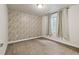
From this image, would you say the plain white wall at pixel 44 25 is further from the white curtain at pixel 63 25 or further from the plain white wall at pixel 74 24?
the plain white wall at pixel 74 24

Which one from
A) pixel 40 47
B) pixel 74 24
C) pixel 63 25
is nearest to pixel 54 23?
pixel 63 25

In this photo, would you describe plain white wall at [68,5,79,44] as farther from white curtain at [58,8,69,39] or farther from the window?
the window

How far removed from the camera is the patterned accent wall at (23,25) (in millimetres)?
1511

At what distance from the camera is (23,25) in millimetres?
1591

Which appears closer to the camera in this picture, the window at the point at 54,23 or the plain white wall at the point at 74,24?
the plain white wall at the point at 74,24

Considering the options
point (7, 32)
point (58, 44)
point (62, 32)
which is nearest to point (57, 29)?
point (62, 32)

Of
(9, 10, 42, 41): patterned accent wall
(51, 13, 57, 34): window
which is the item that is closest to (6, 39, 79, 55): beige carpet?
(9, 10, 42, 41): patterned accent wall

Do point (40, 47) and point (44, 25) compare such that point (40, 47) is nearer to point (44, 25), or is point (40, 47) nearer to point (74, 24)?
point (44, 25)

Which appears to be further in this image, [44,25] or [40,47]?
[44,25]

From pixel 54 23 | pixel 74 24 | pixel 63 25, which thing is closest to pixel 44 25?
pixel 54 23

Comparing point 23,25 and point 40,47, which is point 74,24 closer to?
point 40,47

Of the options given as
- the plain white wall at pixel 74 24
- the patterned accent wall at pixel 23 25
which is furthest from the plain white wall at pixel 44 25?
the plain white wall at pixel 74 24

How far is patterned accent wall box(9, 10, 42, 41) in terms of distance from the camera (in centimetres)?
151

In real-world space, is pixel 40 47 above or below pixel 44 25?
below
